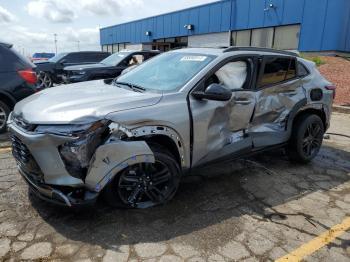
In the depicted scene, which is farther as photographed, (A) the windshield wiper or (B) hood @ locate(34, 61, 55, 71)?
(B) hood @ locate(34, 61, 55, 71)

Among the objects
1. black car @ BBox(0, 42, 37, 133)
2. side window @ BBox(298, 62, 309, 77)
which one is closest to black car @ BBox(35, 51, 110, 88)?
black car @ BBox(0, 42, 37, 133)

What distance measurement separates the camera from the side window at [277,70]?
15.0ft

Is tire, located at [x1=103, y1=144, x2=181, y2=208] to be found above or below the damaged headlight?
below

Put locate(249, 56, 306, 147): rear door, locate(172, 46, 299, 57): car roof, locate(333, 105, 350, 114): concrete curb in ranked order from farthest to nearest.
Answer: locate(333, 105, 350, 114): concrete curb < locate(249, 56, 306, 147): rear door < locate(172, 46, 299, 57): car roof

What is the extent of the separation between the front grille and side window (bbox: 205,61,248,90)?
209cm

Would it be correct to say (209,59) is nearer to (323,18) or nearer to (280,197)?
(280,197)

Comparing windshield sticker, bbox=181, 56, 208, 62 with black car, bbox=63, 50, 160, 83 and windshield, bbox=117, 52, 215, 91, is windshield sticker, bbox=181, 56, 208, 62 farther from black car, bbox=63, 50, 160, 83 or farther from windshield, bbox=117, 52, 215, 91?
black car, bbox=63, 50, 160, 83

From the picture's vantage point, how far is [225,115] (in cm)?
399

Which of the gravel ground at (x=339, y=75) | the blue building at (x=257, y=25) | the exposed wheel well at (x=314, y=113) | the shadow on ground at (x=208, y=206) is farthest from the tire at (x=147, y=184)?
the blue building at (x=257, y=25)

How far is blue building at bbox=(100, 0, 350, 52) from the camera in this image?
19.3 m

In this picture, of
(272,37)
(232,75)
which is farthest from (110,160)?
(272,37)

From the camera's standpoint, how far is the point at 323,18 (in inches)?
776

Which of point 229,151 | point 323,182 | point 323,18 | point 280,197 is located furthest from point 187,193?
point 323,18

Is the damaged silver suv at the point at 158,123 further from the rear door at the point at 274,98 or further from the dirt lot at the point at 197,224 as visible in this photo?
the dirt lot at the point at 197,224
